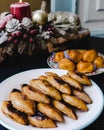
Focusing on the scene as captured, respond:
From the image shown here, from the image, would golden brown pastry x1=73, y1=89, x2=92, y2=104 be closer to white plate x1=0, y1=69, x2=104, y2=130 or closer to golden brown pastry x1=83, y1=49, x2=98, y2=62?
white plate x1=0, y1=69, x2=104, y2=130

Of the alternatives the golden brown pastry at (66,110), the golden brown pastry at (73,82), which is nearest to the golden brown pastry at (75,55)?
the golden brown pastry at (73,82)

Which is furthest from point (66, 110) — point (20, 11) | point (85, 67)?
point (20, 11)

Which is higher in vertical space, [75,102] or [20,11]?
[20,11]

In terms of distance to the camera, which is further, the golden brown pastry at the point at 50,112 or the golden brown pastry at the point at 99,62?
the golden brown pastry at the point at 99,62

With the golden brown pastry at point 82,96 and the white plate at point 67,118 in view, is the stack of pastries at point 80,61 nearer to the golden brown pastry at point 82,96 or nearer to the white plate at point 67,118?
the white plate at point 67,118

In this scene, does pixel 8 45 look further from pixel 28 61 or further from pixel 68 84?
pixel 68 84

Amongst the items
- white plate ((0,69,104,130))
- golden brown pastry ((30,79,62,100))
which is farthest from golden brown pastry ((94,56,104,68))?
golden brown pastry ((30,79,62,100))

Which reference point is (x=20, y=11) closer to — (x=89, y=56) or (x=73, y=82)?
(x=89, y=56)
